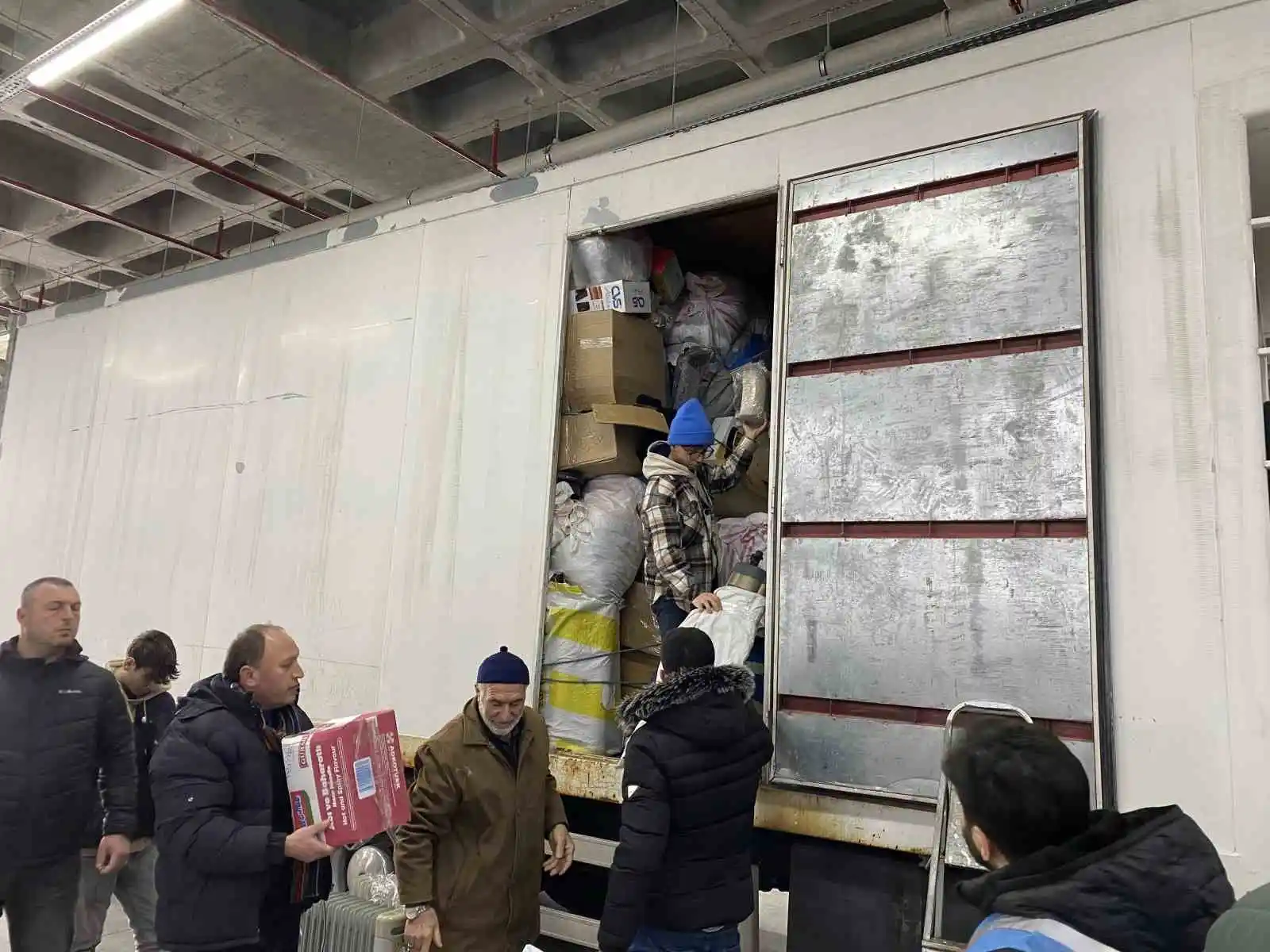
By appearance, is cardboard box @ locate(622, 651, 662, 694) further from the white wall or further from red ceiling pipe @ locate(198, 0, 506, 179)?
red ceiling pipe @ locate(198, 0, 506, 179)

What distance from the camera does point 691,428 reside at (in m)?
3.42

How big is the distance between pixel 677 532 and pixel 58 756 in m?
2.16

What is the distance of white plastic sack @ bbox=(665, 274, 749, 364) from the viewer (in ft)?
13.6

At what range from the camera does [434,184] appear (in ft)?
18.9

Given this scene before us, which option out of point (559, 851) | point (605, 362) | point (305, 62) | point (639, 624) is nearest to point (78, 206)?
point (305, 62)

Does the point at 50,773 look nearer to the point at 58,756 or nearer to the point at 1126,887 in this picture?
the point at 58,756

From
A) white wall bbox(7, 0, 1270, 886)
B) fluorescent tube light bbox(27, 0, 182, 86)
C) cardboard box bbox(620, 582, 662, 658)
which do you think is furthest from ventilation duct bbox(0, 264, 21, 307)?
cardboard box bbox(620, 582, 662, 658)

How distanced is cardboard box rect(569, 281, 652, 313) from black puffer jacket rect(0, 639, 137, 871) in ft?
7.41

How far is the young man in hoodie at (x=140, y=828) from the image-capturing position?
10.8 feet

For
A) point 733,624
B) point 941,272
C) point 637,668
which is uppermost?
point 941,272

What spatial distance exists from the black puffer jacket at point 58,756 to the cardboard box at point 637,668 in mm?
1813

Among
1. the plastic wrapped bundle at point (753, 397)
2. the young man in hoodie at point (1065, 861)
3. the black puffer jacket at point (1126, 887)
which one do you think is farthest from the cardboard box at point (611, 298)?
the black puffer jacket at point (1126, 887)

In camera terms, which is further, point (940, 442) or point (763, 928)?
point (763, 928)

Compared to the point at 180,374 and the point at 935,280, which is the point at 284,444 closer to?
the point at 180,374
